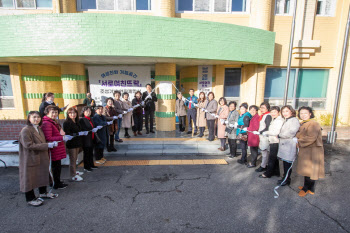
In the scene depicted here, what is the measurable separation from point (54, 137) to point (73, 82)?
4771 mm

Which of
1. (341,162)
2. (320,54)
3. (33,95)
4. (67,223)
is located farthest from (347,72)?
(33,95)

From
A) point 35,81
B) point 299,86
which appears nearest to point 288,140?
point 299,86

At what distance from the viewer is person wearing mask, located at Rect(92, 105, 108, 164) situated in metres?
5.21

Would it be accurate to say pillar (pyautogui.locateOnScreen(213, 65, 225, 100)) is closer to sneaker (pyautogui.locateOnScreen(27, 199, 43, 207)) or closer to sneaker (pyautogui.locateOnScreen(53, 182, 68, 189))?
sneaker (pyautogui.locateOnScreen(53, 182, 68, 189))

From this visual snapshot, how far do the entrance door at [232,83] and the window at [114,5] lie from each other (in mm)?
4748

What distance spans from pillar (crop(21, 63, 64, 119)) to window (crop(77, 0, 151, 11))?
346 cm

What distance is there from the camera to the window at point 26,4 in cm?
786

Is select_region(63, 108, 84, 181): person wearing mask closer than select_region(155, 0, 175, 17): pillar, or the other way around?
select_region(63, 108, 84, 181): person wearing mask

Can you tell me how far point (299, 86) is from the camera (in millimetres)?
9203

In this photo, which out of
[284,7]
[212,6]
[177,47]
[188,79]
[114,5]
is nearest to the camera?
[177,47]

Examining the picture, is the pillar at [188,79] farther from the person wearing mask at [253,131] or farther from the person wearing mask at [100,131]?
the person wearing mask at [100,131]

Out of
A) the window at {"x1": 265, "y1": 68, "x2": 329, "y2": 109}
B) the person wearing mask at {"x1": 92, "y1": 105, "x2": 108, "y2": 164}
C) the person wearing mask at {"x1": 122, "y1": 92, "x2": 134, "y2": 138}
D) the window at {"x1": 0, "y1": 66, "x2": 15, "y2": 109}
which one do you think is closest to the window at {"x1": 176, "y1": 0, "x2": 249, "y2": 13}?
the window at {"x1": 265, "y1": 68, "x2": 329, "y2": 109}

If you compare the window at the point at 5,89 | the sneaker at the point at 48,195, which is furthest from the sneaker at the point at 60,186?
the window at the point at 5,89

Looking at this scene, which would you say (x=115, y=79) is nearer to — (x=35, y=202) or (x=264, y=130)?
(x=35, y=202)
